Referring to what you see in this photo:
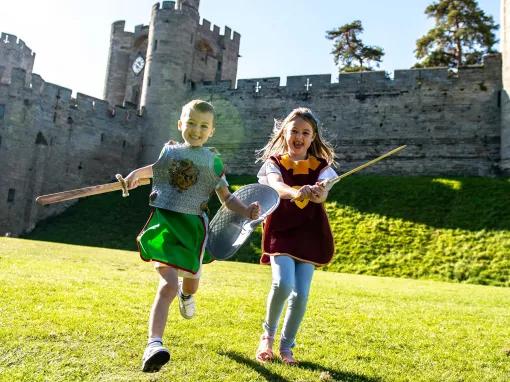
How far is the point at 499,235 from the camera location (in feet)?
47.0

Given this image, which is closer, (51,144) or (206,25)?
(51,144)

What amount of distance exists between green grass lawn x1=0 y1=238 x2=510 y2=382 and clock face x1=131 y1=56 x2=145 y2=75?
1197 inches

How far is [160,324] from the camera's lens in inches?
118

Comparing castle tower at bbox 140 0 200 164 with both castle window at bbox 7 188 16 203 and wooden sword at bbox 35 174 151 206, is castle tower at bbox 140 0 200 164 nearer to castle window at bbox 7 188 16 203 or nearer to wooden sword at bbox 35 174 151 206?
castle window at bbox 7 188 16 203

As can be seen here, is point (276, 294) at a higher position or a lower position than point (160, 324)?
higher

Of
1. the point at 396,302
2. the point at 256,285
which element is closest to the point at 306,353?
the point at 396,302

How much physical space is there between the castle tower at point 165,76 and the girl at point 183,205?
23.7 meters

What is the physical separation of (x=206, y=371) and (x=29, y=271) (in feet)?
15.7

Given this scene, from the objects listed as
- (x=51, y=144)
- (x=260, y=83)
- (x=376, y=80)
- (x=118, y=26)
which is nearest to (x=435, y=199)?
(x=376, y=80)

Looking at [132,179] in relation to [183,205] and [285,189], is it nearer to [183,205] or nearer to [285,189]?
[183,205]

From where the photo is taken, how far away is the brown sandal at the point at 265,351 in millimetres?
3357

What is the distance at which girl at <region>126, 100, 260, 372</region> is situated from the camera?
3.16 m

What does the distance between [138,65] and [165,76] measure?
9.14 metres

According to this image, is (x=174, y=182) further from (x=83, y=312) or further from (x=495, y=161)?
(x=495, y=161)
